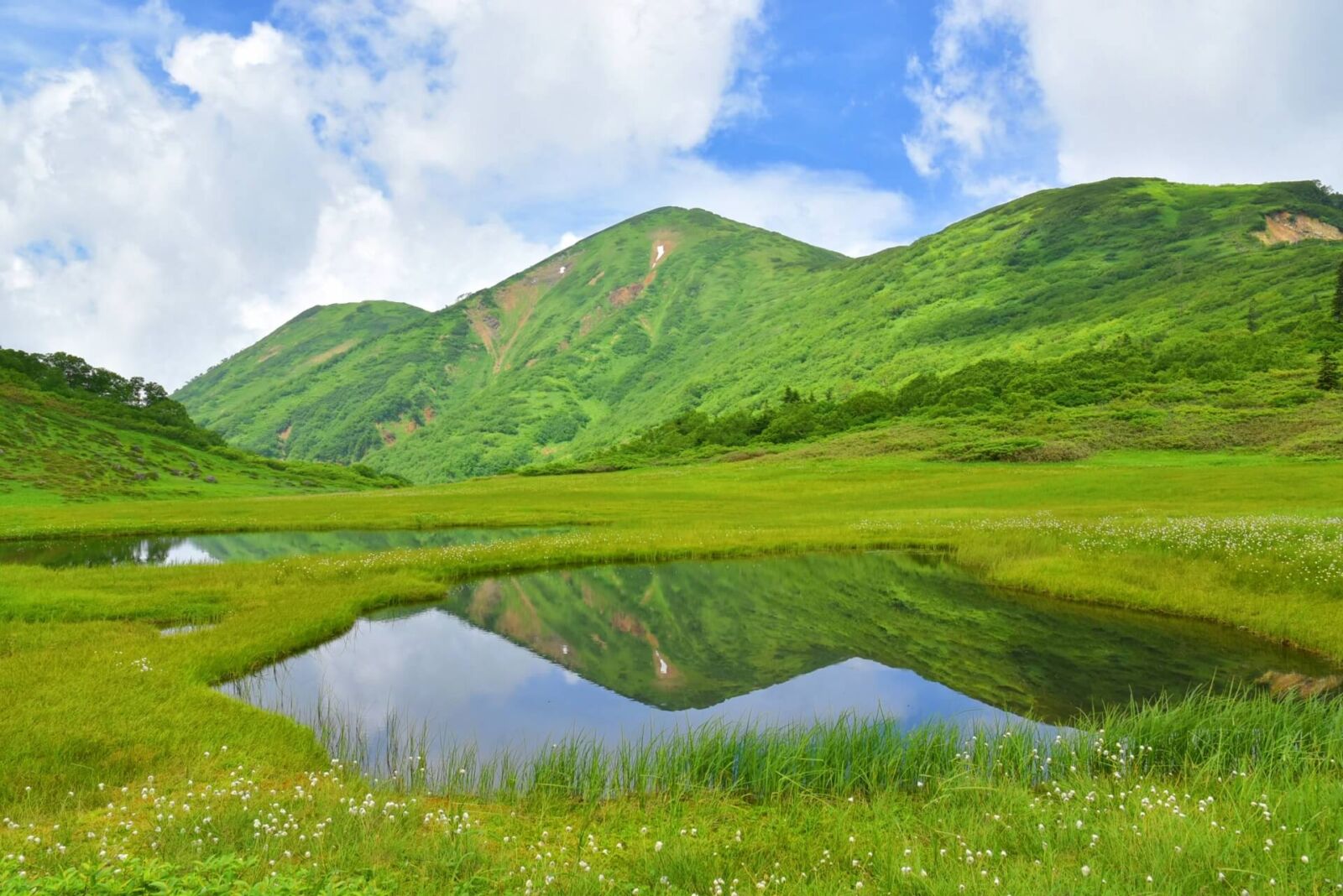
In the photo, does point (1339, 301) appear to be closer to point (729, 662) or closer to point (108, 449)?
point (729, 662)

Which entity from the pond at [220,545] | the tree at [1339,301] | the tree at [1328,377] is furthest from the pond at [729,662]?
the tree at [1339,301]

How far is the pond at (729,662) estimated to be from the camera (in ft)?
56.6

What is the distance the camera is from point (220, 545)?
4978cm

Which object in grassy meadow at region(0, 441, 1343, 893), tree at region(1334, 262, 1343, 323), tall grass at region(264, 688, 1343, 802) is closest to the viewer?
grassy meadow at region(0, 441, 1343, 893)

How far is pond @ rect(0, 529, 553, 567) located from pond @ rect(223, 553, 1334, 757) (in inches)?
744

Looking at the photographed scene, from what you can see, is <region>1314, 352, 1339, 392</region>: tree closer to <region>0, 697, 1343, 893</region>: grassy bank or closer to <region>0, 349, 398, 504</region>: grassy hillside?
<region>0, 697, 1343, 893</region>: grassy bank

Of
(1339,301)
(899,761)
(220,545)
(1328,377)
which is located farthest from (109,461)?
(1339,301)

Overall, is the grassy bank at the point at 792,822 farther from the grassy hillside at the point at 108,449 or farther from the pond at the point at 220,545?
the grassy hillside at the point at 108,449

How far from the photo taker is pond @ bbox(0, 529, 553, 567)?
137 ft

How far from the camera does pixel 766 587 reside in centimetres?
3259

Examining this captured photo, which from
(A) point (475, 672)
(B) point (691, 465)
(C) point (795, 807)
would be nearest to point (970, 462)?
(B) point (691, 465)

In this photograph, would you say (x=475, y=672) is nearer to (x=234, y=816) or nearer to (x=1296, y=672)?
(x=234, y=816)

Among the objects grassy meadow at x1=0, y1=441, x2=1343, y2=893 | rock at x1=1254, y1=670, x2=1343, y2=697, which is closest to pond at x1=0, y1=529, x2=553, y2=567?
grassy meadow at x1=0, y1=441, x2=1343, y2=893

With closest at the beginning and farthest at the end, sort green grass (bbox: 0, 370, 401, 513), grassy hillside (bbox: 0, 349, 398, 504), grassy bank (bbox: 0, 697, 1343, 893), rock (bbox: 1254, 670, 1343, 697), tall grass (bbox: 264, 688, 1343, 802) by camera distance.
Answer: grassy bank (bbox: 0, 697, 1343, 893) → tall grass (bbox: 264, 688, 1343, 802) → rock (bbox: 1254, 670, 1343, 697) → green grass (bbox: 0, 370, 401, 513) → grassy hillside (bbox: 0, 349, 398, 504)
